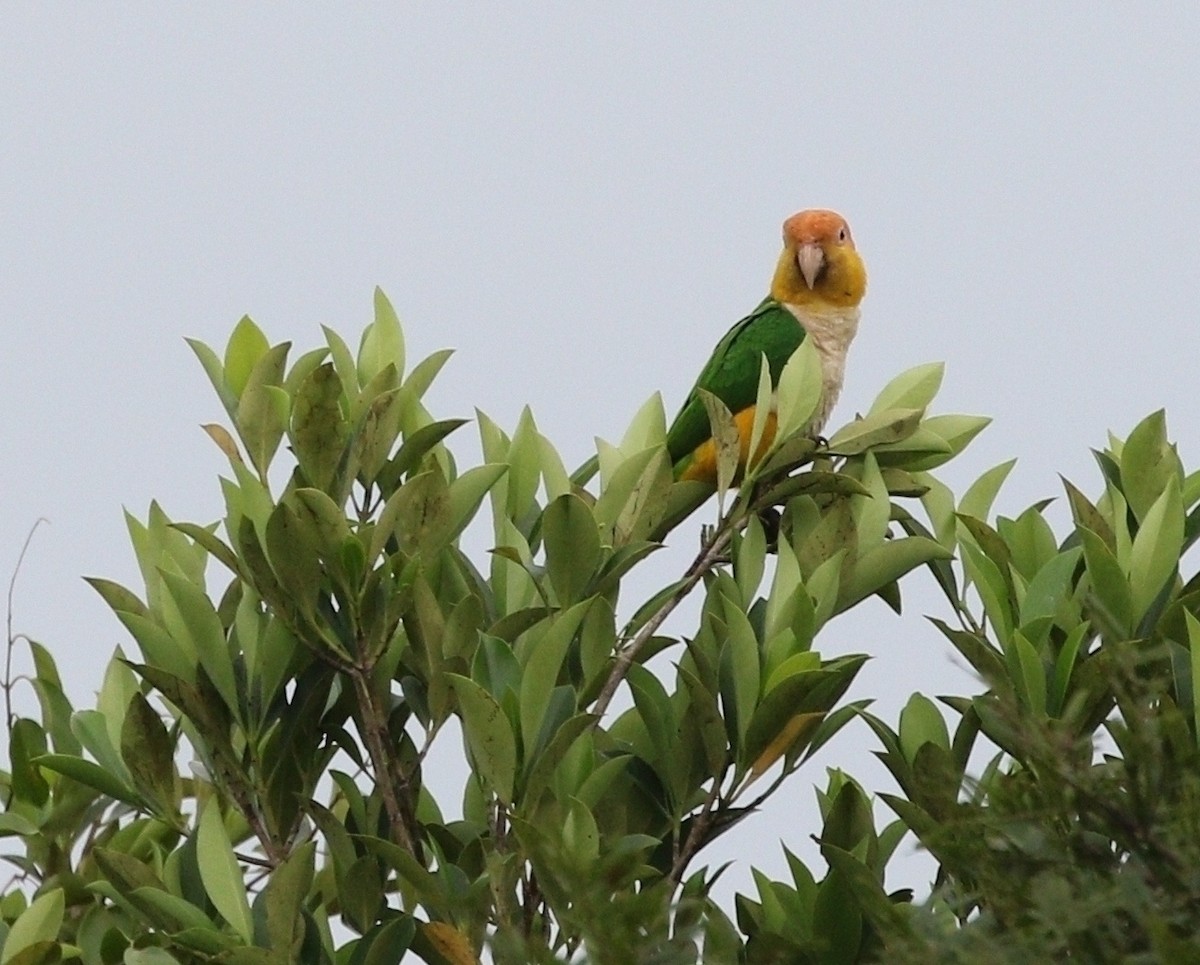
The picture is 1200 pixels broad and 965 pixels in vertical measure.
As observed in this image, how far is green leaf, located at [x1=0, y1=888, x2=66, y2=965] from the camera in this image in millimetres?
3127

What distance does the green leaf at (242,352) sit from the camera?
138 inches

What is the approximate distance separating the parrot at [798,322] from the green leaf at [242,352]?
1.23 m

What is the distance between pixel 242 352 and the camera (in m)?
3.51

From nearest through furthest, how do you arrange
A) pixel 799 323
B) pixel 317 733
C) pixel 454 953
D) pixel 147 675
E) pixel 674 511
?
1. pixel 454 953
2. pixel 147 675
3. pixel 317 733
4. pixel 674 511
5. pixel 799 323

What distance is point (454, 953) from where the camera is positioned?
2859mm

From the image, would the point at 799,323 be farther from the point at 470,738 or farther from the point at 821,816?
the point at 470,738

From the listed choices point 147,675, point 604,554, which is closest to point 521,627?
point 604,554

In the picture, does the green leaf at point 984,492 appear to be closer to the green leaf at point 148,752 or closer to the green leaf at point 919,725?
the green leaf at point 919,725

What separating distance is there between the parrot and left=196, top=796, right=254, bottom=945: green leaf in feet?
5.68

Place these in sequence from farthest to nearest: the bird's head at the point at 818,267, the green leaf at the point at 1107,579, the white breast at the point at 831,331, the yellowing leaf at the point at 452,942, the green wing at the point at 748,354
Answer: the bird's head at the point at 818,267 < the white breast at the point at 831,331 < the green wing at the point at 748,354 < the green leaf at the point at 1107,579 < the yellowing leaf at the point at 452,942

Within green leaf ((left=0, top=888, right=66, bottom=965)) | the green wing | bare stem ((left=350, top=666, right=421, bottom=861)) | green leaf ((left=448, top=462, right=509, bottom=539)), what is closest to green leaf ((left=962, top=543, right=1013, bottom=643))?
green leaf ((left=448, top=462, right=509, bottom=539))

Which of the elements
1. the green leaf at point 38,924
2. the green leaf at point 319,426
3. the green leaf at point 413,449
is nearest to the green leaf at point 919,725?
the green leaf at point 413,449

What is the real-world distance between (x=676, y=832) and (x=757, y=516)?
0.68 meters

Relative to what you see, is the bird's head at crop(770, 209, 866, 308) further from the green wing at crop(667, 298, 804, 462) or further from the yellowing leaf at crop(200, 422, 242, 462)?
the yellowing leaf at crop(200, 422, 242, 462)
